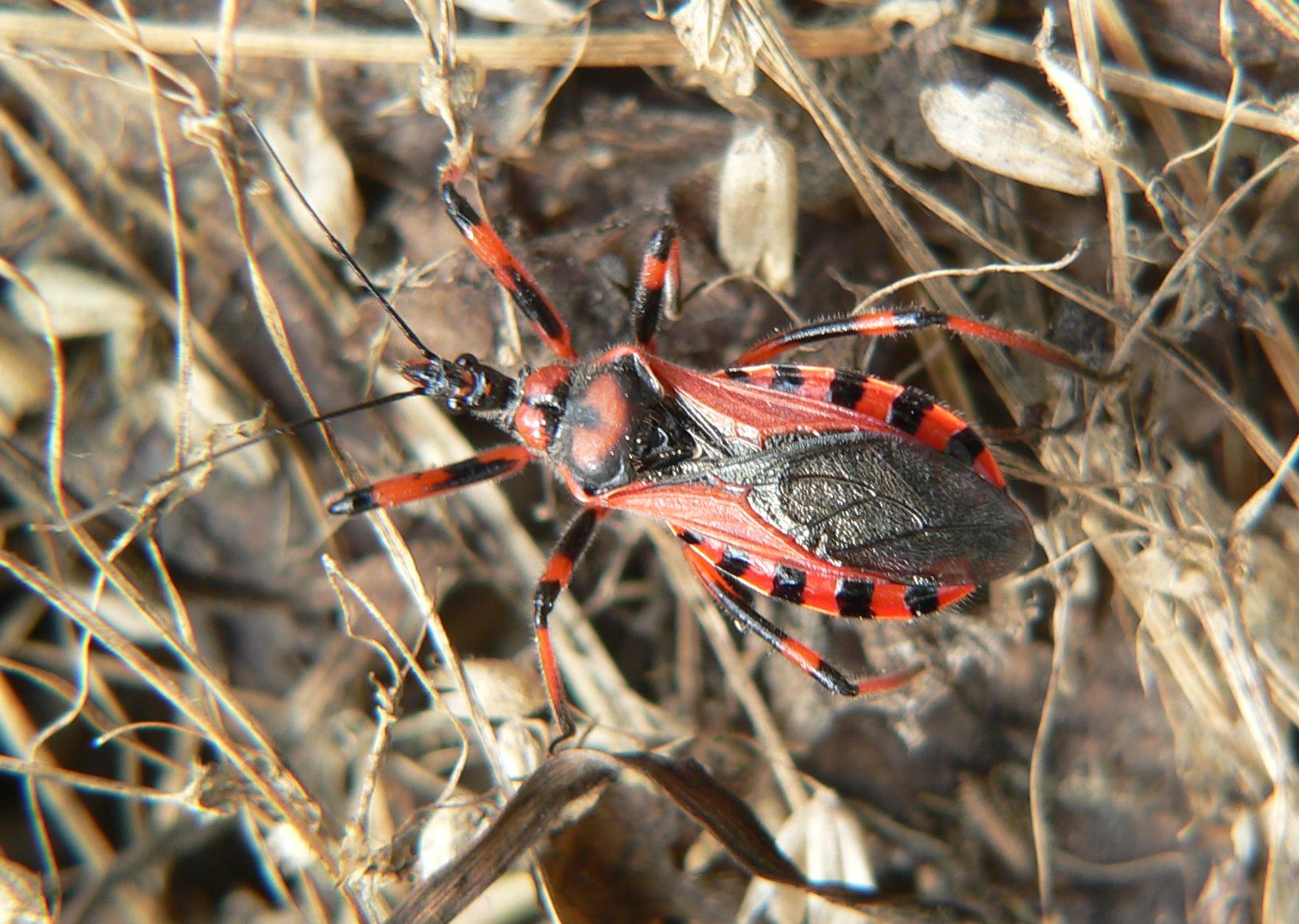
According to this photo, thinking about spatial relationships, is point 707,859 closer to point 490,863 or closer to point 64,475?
point 490,863

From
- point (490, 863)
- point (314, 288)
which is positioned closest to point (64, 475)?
point (314, 288)

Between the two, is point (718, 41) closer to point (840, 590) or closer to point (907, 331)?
point (907, 331)

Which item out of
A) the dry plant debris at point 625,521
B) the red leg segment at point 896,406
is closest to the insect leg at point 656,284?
the dry plant debris at point 625,521

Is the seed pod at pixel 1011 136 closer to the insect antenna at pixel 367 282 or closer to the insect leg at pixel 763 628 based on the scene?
the insect leg at pixel 763 628

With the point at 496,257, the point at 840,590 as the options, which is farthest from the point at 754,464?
the point at 496,257

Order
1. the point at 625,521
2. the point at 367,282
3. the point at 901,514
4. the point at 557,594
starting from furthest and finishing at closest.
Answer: the point at 625,521 < the point at 557,594 < the point at 367,282 < the point at 901,514

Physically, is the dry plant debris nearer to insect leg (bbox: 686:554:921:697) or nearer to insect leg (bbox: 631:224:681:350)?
insect leg (bbox: 631:224:681:350)
